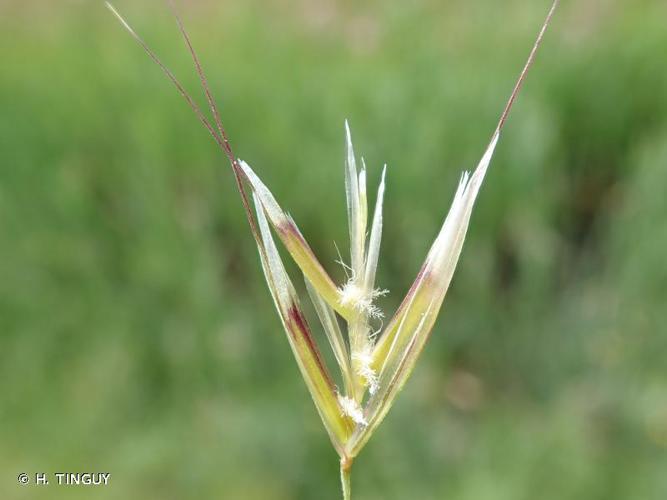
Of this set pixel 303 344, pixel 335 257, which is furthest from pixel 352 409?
pixel 335 257

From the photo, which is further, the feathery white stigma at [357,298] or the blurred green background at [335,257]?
the blurred green background at [335,257]

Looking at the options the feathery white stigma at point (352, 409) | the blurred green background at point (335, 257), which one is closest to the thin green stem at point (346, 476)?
the feathery white stigma at point (352, 409)

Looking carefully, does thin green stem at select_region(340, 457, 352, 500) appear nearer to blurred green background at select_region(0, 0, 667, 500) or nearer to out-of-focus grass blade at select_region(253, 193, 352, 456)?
out-of-focus grass blade at select_region(253, 193, 352, 456)

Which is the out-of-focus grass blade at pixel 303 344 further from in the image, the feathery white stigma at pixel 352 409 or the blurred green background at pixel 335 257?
the blurred green background at pixel 335 257

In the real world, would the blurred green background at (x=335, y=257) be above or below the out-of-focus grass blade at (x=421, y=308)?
below

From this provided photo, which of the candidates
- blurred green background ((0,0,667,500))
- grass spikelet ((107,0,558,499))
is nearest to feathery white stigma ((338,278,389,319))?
grass spikelet ((107,0,558,499))

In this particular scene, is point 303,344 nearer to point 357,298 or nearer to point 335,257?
point 357,298
